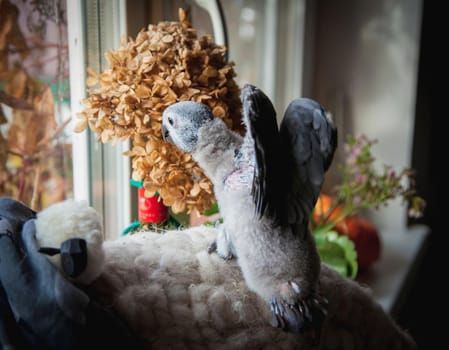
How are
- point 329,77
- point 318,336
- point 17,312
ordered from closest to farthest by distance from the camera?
point 17,312, point 318,336, point 329,77

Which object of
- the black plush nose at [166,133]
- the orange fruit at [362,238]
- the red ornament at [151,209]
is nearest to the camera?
the black plush nose at [166,133]

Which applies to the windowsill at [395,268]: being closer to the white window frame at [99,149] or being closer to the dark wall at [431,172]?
the dark wall at [431,172]

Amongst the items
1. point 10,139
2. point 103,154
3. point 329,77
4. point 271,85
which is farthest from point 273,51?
point 10,139

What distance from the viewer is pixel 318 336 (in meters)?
0.36

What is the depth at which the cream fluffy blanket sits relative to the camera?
31 centimetres

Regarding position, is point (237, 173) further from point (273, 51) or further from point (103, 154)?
point (273, 51)

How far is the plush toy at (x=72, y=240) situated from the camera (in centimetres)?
28

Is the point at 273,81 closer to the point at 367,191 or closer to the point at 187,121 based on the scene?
the point at 367,191

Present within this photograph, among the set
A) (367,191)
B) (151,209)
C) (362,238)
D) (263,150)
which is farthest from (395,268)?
(263,150)

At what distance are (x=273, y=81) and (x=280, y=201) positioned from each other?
915 millimetres

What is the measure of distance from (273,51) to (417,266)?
2.44ft

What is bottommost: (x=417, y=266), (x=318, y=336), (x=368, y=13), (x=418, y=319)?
(x=418, y=319)

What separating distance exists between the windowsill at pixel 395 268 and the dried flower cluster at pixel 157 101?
0.55m

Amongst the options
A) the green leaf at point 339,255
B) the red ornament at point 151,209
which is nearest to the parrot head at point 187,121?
the red ornament at point 151,209
